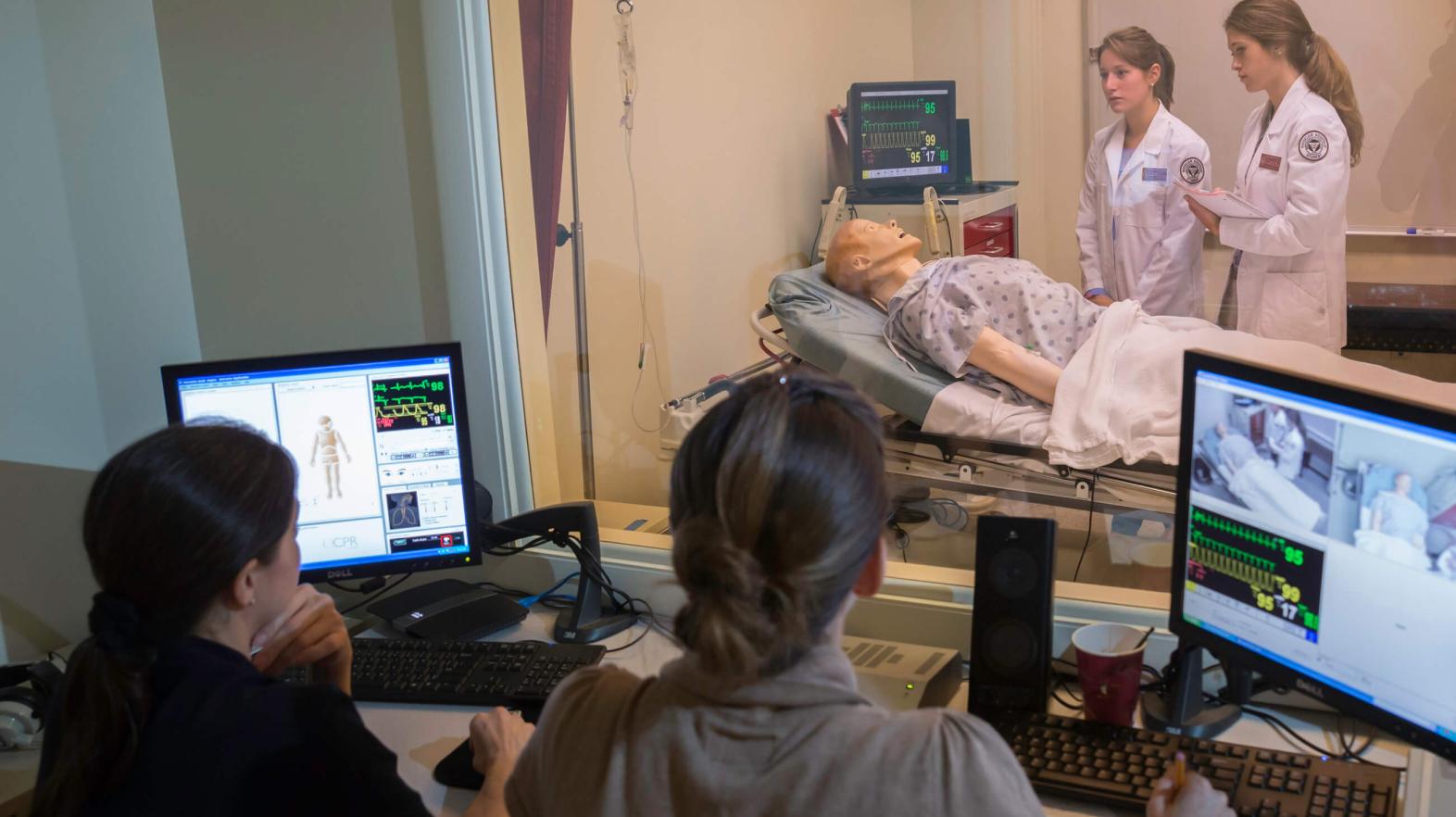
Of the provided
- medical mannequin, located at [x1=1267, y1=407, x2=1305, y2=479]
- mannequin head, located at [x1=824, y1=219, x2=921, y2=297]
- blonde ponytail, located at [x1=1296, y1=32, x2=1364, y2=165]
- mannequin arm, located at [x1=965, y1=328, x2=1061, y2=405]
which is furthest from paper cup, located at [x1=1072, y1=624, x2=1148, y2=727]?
mannequin head, located at [x1=824, y1=219, x2=921, y2=297]

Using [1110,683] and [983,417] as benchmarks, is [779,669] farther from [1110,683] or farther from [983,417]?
[983,417]

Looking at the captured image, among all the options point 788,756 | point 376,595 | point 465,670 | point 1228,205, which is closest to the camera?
point 788,756

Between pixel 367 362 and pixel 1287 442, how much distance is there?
1.24 metres

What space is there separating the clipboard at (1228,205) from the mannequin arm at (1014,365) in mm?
470

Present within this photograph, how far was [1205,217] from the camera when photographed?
2428mm

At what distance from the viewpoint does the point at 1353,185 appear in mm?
2303

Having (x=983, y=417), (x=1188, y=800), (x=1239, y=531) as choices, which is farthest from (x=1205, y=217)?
(x=1188, y=800)

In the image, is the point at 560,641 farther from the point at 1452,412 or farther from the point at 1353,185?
the point at 1353,185

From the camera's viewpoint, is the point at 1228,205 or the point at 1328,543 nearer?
the point at 1328,543

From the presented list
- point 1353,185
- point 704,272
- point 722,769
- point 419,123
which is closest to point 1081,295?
point 1353,185

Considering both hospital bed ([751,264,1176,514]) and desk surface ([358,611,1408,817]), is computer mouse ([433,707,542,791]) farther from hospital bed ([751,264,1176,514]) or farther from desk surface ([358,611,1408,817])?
hospital bed ([751,264,1176,514])

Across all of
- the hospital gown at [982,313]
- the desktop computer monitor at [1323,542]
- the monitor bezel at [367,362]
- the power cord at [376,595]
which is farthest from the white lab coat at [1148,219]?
the power cord at [376,595]

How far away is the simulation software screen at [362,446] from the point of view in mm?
1691

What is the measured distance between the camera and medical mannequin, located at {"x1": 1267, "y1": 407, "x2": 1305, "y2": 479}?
1.19m
